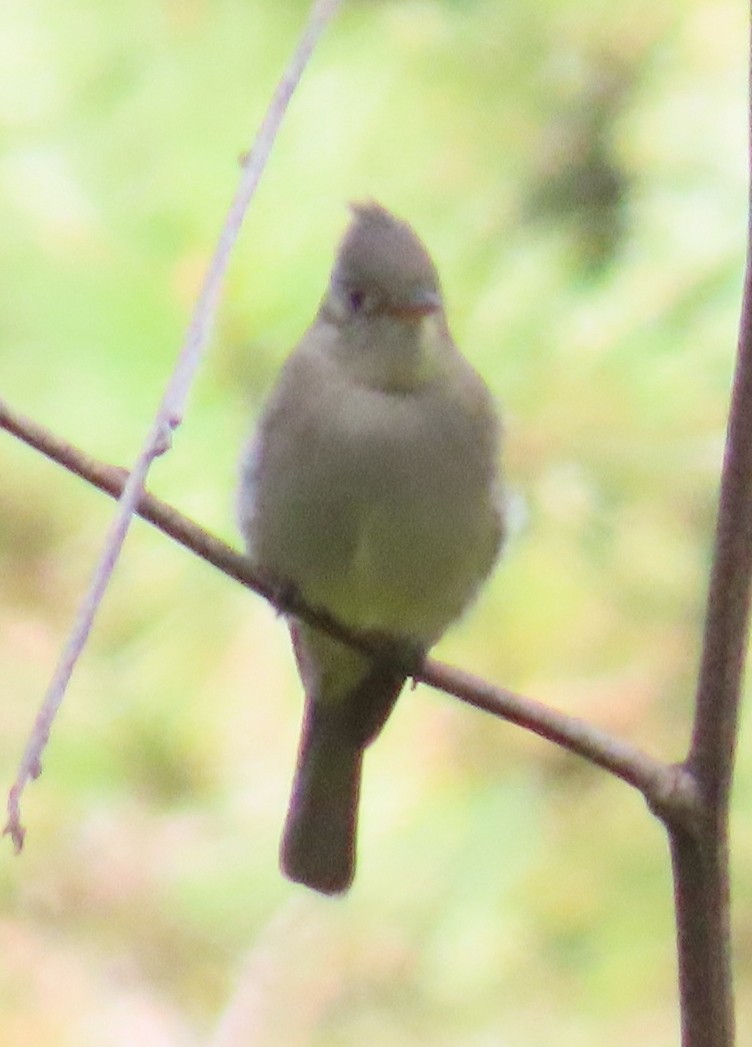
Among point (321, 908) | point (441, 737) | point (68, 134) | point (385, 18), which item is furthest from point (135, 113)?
point (321, 908)

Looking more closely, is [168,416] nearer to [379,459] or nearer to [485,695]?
[485,695]

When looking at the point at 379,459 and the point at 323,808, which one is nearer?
the point at 379,459

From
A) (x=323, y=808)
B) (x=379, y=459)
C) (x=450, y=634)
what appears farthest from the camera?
(x=450, y=634)

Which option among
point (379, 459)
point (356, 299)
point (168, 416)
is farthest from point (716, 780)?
point (356, 299)

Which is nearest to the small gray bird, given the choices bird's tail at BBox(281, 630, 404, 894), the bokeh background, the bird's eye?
the bird's eye

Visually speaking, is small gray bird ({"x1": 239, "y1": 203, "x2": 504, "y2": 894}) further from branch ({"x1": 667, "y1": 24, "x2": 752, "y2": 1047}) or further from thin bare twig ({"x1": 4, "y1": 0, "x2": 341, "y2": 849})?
thin bare twig ({"x1": 4, "y1": 0, "x2": 341, "y2": 849})

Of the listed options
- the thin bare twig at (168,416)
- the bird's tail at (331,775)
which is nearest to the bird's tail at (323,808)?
the bird's tail at (331,775)
